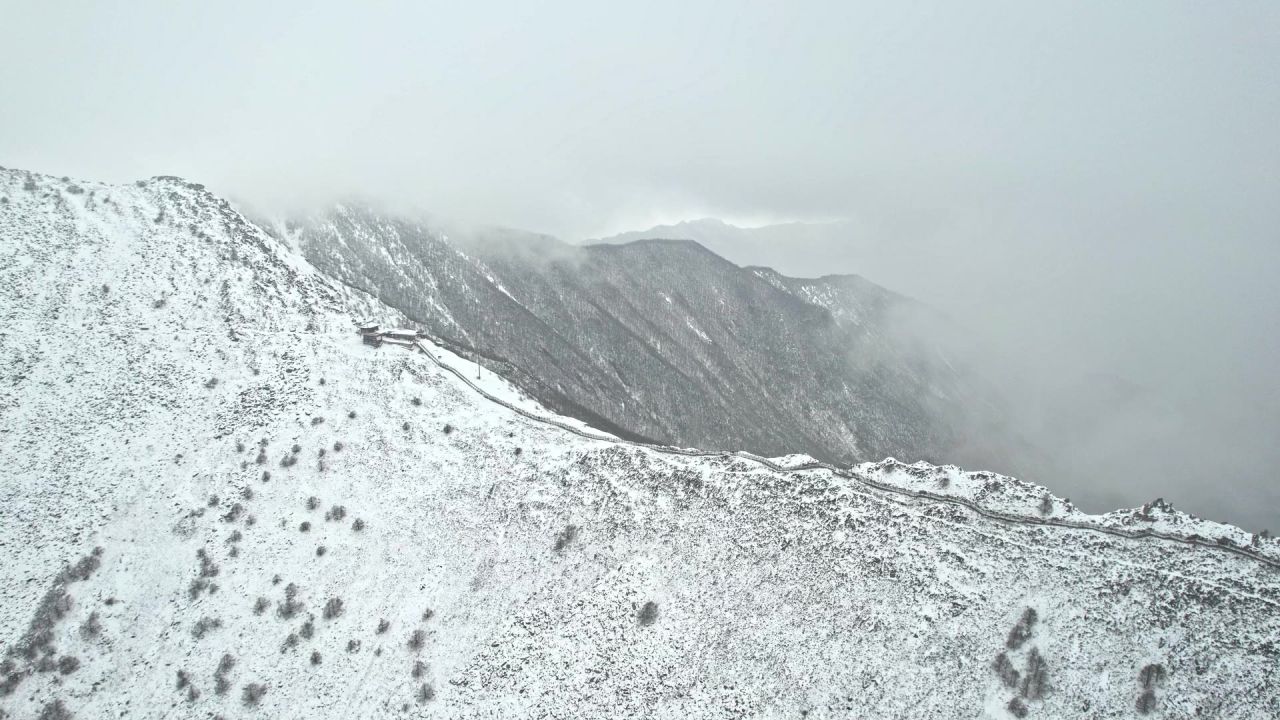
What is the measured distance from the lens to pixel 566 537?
54438 millimetres

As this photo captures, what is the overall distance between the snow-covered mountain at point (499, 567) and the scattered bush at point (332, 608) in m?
0.24

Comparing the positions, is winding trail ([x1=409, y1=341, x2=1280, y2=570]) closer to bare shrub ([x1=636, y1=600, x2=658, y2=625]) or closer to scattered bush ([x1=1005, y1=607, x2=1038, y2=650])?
scattered bush ([x1=1005, y1=607, x2=1038, y2=650])

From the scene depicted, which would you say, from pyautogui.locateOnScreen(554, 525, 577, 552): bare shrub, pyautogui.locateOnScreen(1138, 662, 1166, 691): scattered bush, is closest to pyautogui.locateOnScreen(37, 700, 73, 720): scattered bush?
→ pyautogui.locateOnScreen(554, 525, 577, 552): bare shrub

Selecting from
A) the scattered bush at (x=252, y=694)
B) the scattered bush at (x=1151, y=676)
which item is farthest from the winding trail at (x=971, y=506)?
the scattered bush at (x=252, y=694)

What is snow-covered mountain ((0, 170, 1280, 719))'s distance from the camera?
39.3 metres

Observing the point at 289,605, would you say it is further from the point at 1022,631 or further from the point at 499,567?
the point at 1022,631

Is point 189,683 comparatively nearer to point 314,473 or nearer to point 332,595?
point 332,595

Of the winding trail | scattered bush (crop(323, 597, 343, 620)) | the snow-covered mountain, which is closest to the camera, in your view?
the snow-covered mountain

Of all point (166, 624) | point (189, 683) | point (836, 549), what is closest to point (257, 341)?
point (166, 624)

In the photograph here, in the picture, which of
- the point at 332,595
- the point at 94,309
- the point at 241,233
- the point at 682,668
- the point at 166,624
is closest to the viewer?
the point at 682,668

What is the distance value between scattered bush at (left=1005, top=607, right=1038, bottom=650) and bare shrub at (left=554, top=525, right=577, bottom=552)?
113 ft

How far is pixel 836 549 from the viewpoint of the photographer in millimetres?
47625

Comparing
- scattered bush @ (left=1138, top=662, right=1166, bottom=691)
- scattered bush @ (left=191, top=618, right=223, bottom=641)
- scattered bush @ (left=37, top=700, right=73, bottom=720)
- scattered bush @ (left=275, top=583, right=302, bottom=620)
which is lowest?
scattered bush @ (left=37, top=700, right=73, bottom=720)

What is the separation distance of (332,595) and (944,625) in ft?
162
